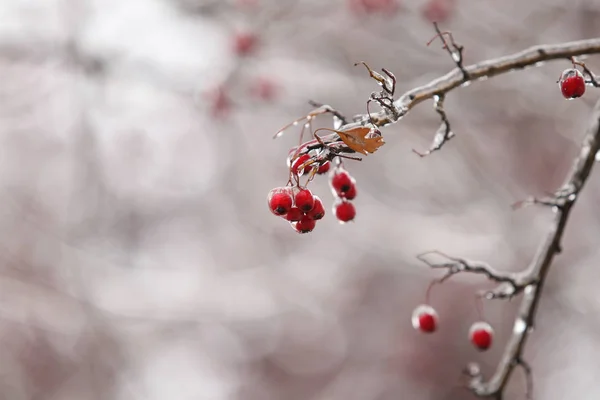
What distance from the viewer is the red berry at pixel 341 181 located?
141 cm

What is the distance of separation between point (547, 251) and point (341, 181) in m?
0.75

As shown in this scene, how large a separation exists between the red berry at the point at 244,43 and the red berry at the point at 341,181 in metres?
3.58

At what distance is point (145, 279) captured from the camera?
31.6 ft

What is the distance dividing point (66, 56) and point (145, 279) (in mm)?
5157

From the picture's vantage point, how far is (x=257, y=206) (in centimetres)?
1135

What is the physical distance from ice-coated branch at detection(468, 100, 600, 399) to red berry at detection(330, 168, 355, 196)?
614 millimetres

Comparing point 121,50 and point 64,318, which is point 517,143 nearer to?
point 121,50

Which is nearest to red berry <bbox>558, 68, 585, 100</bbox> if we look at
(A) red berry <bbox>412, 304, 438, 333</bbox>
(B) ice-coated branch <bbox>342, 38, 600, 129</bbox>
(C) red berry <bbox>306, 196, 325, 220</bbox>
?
(B) ice-coated branch <bbox>342, 38, 600, 129</bbox>

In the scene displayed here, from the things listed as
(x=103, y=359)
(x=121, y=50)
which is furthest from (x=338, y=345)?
(x=121, y=50)

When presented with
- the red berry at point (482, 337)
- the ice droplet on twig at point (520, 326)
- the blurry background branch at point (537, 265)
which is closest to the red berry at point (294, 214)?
the blurry background branch at point (537, 265)

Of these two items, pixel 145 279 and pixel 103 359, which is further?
pixel 145 279

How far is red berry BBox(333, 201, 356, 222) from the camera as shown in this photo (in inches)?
62.4

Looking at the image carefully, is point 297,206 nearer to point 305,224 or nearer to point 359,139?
point 305,224

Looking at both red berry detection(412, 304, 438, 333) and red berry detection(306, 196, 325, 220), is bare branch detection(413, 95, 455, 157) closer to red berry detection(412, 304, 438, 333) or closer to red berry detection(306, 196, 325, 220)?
red berry detection(306, 196, 325, 220)
